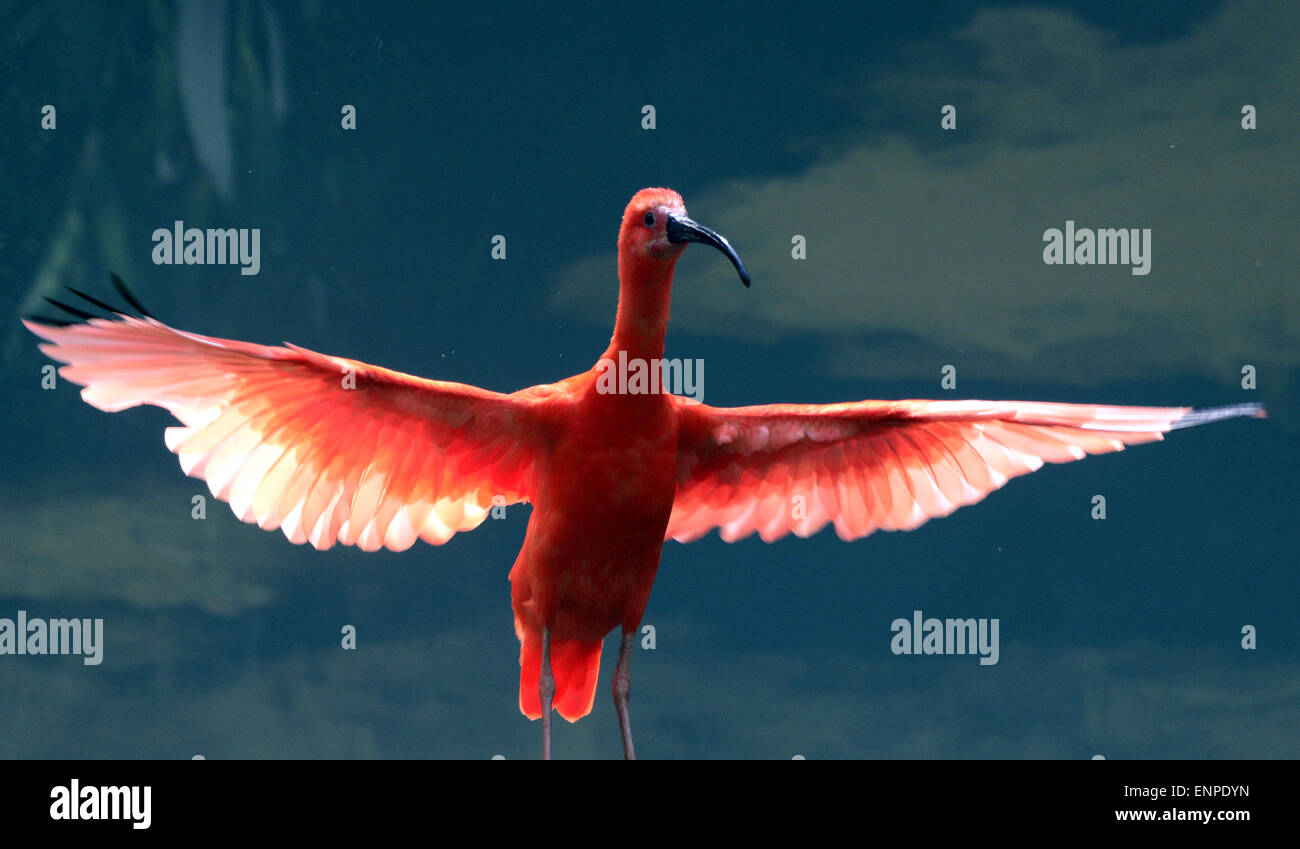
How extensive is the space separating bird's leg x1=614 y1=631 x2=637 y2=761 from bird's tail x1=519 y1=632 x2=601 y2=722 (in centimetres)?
21

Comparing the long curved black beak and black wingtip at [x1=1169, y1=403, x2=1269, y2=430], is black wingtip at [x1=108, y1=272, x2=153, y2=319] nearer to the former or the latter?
the long curved black beak

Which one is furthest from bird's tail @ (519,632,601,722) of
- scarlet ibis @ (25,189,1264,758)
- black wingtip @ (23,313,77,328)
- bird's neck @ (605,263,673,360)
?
black wingtip @ (23,313,77,328)

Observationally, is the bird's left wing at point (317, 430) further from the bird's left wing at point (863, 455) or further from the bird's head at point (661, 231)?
the bird's left wing at point (863, 455)

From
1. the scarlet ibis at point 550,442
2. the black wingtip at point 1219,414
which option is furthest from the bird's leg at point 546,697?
the black wingtip at point 1219,414

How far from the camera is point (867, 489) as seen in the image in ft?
22.2

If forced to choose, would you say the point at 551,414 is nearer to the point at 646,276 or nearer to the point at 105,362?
the point at 646,276

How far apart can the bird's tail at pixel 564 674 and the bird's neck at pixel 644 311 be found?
5.01ft

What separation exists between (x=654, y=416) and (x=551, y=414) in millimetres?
513

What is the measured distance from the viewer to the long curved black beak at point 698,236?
551 centimetres

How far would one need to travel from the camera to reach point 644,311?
569cm

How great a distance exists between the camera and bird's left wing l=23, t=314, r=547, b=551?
520cm

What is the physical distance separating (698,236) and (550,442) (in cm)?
124

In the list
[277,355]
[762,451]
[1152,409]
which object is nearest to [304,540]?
[277,355]
